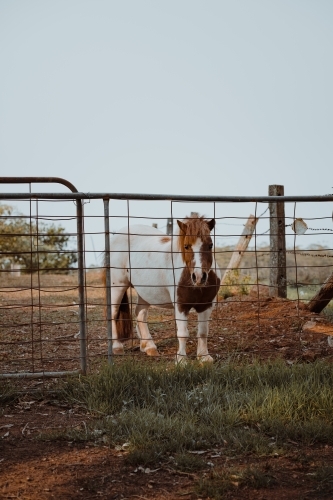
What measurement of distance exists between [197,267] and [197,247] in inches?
9.0

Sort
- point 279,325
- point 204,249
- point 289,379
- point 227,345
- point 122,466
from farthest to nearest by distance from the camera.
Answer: point 279,325, point 227,345, point 204,249, point 289,379, point 122,466

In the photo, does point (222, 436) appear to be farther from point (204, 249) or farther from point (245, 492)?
point (204, 249)

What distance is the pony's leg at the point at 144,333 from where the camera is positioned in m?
8.00

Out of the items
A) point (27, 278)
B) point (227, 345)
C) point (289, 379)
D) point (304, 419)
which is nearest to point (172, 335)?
point (227, 345)

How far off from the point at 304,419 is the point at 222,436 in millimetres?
787

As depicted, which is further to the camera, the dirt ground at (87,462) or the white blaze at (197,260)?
the white blaze at (197,260)

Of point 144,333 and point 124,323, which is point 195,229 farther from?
point 124,323

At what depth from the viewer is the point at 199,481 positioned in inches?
151

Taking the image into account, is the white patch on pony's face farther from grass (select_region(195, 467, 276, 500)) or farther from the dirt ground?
grass (select_region(195, 467, 276, 500))

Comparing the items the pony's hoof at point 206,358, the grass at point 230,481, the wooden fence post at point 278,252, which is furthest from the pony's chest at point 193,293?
the wooden fence post at point 278,252

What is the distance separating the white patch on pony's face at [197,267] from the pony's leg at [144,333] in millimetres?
1131

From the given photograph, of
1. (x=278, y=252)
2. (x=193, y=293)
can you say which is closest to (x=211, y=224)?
(x=193, y=293)

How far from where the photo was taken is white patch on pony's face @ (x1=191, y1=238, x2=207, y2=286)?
6793 millimetres

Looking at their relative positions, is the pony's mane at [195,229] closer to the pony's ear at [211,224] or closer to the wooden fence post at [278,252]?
the pony's ear at [211,224]
